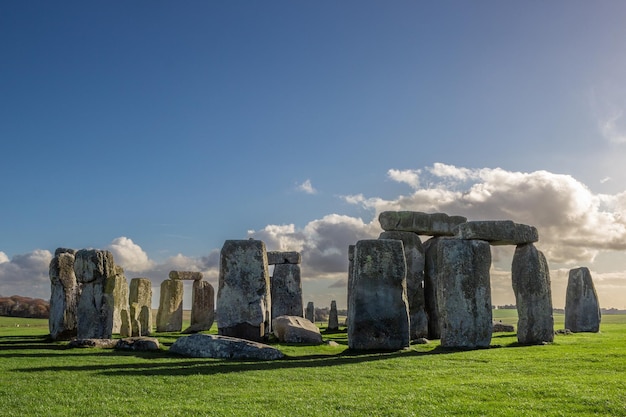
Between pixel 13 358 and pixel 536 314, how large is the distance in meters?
14.6

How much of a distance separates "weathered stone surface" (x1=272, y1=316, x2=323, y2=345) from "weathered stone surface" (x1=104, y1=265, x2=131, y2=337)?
5.29m

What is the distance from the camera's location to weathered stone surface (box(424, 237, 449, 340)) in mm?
24297

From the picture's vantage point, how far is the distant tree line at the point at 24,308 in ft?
133

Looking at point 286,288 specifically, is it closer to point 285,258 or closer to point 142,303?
point 285,258

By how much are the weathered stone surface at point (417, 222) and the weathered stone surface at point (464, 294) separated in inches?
284

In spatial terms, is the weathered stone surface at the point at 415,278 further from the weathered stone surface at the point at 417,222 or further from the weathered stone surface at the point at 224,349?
the weathered stone surface at the point at 224,349

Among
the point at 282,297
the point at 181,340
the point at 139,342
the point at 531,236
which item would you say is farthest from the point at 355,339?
the point at 282,297

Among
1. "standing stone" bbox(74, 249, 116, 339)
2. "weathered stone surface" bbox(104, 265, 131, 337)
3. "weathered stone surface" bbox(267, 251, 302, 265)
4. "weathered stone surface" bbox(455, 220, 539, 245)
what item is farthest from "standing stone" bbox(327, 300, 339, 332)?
"standing stone" bbox(74, 249, 116, 339)

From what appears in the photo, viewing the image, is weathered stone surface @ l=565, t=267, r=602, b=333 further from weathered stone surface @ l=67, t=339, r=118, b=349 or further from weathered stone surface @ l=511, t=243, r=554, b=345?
weathered stone surface @ l=67, t=339, r=118, b=349

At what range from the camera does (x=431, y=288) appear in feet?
81.5

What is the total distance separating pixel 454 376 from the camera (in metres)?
11.2

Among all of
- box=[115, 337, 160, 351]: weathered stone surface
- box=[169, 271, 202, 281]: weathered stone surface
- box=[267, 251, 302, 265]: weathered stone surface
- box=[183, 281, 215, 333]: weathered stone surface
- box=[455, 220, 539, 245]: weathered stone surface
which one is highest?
box=[455, 220, 539, 245]: weathered stone surface

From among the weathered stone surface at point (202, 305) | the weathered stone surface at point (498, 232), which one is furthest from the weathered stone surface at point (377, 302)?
the weathered stone surface at point (202, 305)

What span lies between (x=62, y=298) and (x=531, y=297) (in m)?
15.4
